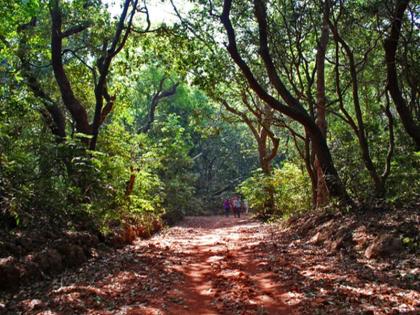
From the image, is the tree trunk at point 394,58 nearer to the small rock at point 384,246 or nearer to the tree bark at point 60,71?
the small rock at point 384,246

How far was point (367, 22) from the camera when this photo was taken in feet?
43.5

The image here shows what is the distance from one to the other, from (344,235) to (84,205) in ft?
20.0

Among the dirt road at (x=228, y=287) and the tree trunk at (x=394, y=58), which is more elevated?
the tree trunk at (x=394, y=58)

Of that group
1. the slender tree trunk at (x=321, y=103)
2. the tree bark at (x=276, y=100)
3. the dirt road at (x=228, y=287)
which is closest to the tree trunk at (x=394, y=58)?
the tree bark at (x=276, y=100)

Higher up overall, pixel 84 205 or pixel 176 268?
pixel 84 205

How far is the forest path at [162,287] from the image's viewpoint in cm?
597

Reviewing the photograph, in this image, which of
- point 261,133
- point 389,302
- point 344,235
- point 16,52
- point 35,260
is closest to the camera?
point 389,302

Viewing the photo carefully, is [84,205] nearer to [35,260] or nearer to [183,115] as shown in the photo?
[35,260]

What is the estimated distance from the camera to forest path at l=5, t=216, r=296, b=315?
5969 mm

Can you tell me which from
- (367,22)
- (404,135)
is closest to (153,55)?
(367,22)

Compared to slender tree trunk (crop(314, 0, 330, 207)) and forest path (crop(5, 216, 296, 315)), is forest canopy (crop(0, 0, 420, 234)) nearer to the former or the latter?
slender tree trunk (crop(314, 0, 330, 207))

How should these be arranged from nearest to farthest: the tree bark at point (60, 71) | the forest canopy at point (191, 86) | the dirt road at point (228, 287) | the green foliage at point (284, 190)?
the dirt road at point (228, 287) < the forest canopy at point (191, 86) < the tree bark at point (60, 71) < the green foliage at point (284, 190)

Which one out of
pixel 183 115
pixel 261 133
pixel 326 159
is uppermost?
pixel 183 115

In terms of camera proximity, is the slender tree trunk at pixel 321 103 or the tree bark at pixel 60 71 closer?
the tree bark at pixel 60 71
